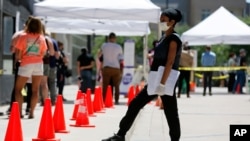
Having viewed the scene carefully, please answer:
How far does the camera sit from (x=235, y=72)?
28.2m

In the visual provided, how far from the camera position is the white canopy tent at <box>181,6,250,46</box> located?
2438cm

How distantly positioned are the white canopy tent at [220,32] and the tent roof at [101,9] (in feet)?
29.6

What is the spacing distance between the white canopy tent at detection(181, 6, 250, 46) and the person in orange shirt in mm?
14348

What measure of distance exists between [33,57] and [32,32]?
1.51 ft

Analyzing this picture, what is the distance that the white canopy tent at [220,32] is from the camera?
24375mm

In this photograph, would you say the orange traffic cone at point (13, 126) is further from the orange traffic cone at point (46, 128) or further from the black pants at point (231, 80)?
the black pants at point (231, 80)

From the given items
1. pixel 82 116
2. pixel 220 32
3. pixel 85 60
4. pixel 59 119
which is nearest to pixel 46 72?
pixel 82 116

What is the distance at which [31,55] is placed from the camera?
11.0 metres

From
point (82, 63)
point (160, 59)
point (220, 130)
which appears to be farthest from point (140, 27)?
point (160, 59)

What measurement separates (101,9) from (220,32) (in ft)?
32.6

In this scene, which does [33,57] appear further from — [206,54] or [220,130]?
[206,54]

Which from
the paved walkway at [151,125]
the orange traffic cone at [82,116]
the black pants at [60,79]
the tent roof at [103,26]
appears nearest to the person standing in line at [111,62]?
the paved walkway at [151,125]

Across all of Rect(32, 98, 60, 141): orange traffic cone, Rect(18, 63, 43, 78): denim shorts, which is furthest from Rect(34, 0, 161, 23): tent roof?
Rect(32, 98, 60, 141): orange traffic cone

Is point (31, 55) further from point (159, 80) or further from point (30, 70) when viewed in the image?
point (159, 80)
